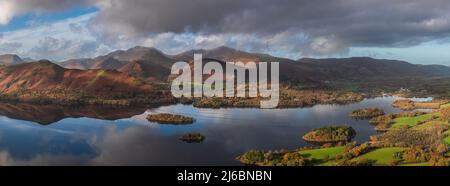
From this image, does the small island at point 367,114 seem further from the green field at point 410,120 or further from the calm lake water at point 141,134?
the green field at point 410,120

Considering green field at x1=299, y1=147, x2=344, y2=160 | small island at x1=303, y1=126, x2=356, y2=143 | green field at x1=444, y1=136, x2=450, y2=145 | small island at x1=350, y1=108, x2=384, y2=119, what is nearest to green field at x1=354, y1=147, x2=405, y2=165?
green field at x1=299, y1=147, x2=344, y2=160

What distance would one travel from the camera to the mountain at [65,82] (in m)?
98.4

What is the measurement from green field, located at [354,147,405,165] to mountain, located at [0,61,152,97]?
67.0 m

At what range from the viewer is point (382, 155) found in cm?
3534

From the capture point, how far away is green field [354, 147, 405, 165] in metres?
33.5

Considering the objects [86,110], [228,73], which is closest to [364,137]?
[86,110]

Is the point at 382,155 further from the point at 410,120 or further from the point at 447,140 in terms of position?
the point at 410,120

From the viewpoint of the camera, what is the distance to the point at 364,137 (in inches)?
1891

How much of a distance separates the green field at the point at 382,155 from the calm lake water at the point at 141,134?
8312 mm

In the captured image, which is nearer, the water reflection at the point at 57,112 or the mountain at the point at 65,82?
the water reflection at the point at 57,112

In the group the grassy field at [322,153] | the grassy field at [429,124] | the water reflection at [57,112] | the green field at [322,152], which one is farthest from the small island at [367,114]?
the water reflection at [57,112]

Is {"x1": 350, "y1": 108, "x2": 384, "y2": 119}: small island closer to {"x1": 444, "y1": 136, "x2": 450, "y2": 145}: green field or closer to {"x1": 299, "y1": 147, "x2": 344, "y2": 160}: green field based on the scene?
{"x1": 444, "y1": 136, "x2": 450, "y2": 145}: green field

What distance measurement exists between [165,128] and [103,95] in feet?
141

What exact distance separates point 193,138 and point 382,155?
750 inches
